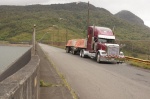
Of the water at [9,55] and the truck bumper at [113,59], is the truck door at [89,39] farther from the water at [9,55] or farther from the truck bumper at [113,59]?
the water at [9,55]

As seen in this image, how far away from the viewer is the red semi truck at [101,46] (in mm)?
27062

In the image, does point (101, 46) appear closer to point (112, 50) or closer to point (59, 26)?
point (112, 50)

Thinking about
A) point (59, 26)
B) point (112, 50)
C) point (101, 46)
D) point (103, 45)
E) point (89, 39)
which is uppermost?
point (59, 26)

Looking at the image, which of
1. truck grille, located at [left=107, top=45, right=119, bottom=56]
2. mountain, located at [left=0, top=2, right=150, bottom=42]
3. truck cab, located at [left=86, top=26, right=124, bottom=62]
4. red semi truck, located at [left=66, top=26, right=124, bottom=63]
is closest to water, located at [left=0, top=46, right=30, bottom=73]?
red semi truck, located at [left=66, top=26, right=124, bottom=63]

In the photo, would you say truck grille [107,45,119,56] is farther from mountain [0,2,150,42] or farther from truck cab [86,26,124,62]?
mountain [0,2,150,42]

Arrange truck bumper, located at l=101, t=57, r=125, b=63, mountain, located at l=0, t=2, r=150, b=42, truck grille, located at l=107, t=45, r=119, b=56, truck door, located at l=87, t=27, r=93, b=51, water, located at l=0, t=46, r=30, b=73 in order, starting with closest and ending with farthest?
truck bumper, located at l=101, t=57, r=125, b=63
truck grille, located at l=107, t=45, r=119, b=56
truck door, located at l=87, t=27, r=93, b=51
water, located at l=0, t=46, r=30, b=73
mountain, located at l=0, t=2, r=150, b=42

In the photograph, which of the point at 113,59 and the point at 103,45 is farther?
the point at 103,45

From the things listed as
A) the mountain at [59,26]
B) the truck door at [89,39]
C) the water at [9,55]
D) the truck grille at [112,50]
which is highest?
the mountain at [59,26]

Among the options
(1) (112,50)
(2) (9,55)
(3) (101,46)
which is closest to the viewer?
(1) (112,50)

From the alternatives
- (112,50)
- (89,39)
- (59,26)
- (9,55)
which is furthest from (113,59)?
(59,26)

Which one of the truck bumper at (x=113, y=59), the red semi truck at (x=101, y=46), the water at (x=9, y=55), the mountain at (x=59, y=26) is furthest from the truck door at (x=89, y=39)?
the mountain at (x=59, y=26)

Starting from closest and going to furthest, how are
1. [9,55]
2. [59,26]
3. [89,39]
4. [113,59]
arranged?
[113,59] < [89,39] < [9,55] < [59,26]

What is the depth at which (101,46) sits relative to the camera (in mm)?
28312

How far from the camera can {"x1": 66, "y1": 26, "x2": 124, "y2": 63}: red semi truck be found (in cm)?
2706
